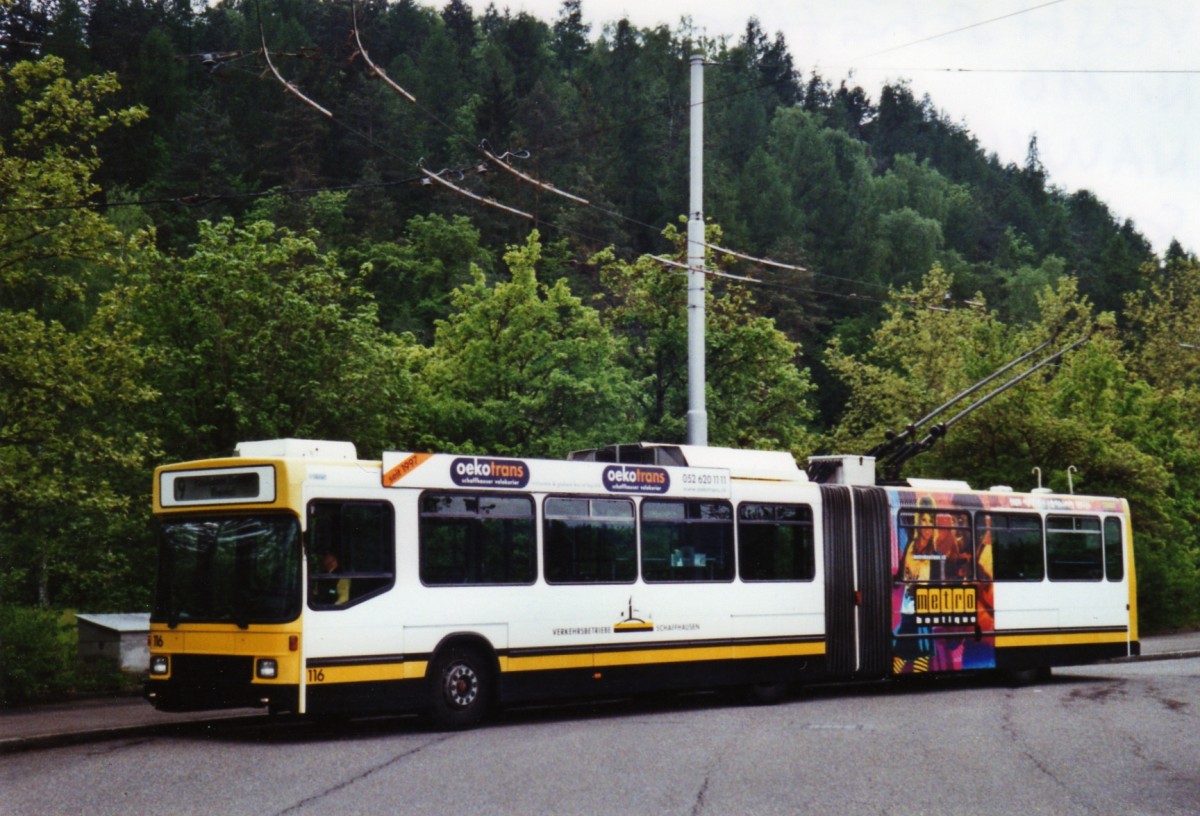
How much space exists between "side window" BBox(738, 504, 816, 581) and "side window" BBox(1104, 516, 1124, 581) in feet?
22.8

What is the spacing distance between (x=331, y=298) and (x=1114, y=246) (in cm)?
9203

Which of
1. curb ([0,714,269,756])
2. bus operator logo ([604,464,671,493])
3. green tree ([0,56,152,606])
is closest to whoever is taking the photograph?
curb ([0,714,269,756])

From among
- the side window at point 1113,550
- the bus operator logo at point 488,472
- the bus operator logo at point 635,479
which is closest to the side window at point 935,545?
the side window at point 1113,550

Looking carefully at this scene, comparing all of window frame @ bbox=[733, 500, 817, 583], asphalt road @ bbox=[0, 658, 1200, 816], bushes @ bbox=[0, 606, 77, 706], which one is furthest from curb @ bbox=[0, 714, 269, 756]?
window frame @ bbox=[733, 500, 817, 583]

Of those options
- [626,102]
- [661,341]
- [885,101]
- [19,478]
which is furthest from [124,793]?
[885,101]

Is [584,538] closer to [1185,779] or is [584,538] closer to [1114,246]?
[1185,779]

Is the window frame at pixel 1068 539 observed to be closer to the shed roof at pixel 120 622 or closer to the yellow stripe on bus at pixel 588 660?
the yellow stripe on bus at pixel 588 660

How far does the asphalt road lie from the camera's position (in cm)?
1013

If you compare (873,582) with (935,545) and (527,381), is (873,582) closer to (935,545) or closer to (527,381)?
(935,545)

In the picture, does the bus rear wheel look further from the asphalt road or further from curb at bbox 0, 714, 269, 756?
curb at bbox 0, 714, 269, 756

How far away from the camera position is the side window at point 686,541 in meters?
18.1

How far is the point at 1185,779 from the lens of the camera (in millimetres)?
11602

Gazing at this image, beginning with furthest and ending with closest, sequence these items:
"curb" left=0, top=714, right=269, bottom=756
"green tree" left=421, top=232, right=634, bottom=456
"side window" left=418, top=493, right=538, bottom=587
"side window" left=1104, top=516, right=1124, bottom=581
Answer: "green tree" left=421, top=232, right=634, bottom=456 → "side window" left=1104, top=516, right=1124, bottom=581 → "side window" left=418, top=493, right=538, bottom=587 → "curb" left=0, top=714, right=269, bottom=756

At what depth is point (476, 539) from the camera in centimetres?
1628
